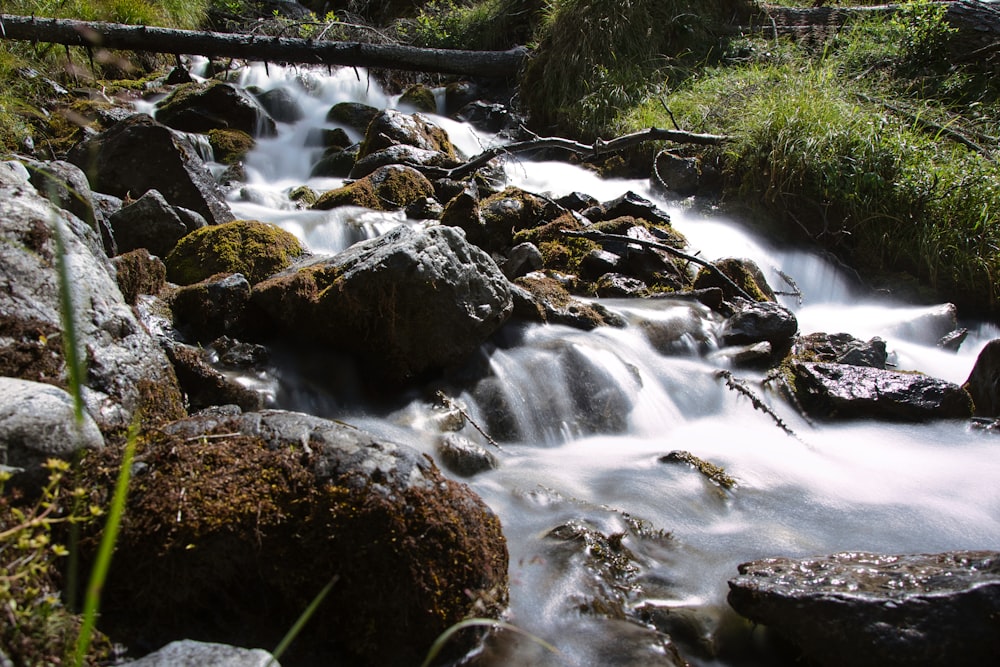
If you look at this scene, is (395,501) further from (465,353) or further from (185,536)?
(465,353)

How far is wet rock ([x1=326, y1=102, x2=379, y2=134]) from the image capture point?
1100 cm

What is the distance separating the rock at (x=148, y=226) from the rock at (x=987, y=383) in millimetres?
6145

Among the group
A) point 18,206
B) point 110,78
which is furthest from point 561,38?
point 18,206

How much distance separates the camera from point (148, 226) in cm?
537

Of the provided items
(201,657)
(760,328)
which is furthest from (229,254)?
(760,328)

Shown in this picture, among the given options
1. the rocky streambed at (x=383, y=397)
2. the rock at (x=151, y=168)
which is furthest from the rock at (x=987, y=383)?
the rock at (x=151, y=168)

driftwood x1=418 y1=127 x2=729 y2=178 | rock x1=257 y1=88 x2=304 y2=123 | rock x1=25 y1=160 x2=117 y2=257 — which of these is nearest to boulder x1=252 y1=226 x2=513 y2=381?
rock x1=25 y1=160 x2=117 y2=257

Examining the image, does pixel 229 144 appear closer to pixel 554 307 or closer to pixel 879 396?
pixel 554 307

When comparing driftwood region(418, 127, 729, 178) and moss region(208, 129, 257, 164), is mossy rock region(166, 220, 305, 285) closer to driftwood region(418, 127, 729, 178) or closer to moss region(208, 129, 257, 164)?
driftwood region(418, 127, 729, 178)

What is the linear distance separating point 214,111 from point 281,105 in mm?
1619

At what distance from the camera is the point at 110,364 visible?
2842mm

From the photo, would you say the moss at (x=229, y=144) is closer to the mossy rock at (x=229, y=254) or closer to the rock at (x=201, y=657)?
Result: the mossy rock at (x=229, y=254)

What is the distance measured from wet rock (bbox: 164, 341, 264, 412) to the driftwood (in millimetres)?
4759

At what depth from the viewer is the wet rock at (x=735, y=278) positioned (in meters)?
6.44
